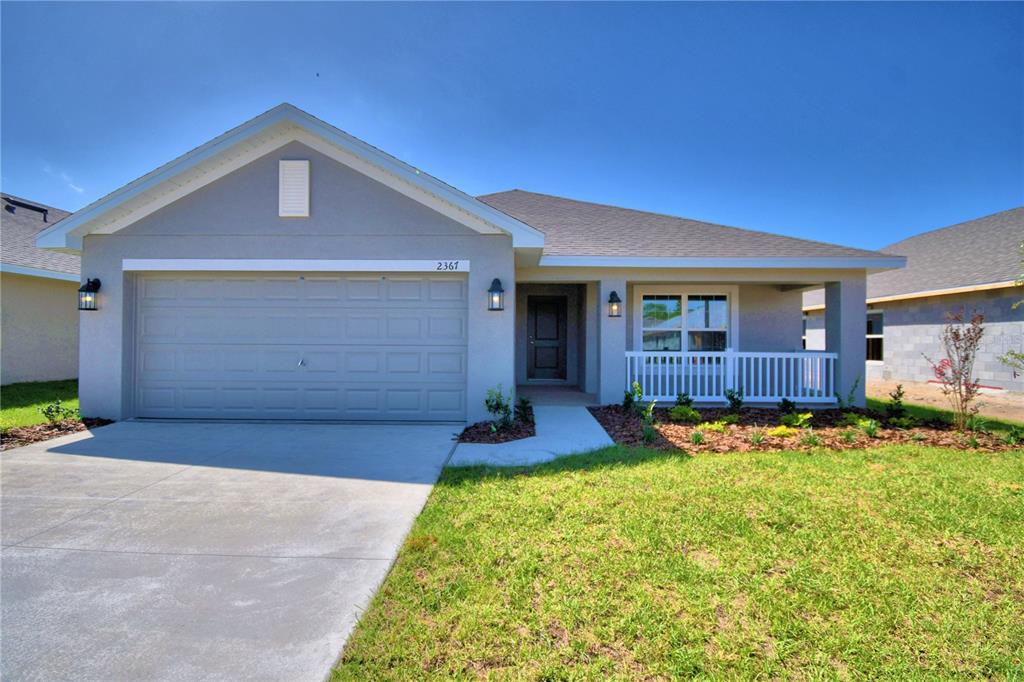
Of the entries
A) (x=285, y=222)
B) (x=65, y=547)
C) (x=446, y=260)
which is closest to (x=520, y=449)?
(x=446, y=260)

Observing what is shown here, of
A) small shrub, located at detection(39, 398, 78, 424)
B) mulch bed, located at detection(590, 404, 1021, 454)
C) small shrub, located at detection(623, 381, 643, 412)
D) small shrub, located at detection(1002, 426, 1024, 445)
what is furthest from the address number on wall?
small shrub, located at detection(1002, 426, 1024, 445)

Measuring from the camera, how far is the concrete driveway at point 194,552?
225 cm

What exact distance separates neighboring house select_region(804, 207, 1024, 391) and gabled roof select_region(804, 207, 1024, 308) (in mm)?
24

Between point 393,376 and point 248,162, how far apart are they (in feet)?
13.9

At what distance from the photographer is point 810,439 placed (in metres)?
6.27

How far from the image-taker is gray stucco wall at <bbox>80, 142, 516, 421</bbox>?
298 inches

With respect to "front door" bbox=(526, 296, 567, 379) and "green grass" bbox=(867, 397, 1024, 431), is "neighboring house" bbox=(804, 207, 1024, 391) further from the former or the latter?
"front door" bbox=(526, 296, 567, 379)

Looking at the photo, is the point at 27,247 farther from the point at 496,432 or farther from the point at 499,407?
the point at 496,432

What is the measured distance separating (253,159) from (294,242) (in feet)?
4.92

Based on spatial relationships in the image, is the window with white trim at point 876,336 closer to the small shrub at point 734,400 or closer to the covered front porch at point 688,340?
the covered front porch at point 688,340

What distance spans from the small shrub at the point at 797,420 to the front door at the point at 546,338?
19.9 feet

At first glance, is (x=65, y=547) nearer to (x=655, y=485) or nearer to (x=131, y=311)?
(x=655, y=485)

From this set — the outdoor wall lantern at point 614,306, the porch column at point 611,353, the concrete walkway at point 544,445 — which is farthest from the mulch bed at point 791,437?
the outdoor wall lantern at point 614,306

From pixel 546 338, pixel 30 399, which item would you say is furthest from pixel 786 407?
pixel 30 399
